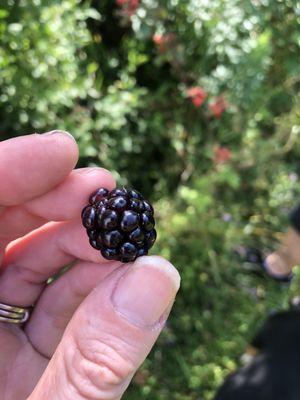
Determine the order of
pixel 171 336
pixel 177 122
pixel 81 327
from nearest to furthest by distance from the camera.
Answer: pixel 81 327 → pixel 171 336 → pixel 177 122

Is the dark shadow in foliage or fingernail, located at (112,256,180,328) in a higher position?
fingernail, located at (112,256,180,328)

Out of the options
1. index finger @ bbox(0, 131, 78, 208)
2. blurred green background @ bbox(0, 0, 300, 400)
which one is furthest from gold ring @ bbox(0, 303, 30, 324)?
blurred green background @ bbox(0, 0, 300, 400)

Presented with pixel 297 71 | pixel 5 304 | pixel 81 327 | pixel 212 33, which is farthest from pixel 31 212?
pixel 297 71

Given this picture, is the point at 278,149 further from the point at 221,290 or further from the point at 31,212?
the point at 31,212

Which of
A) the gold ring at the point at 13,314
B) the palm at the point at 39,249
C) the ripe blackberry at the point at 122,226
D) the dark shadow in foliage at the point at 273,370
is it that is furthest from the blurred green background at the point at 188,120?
the ripe blackberry at the point at 122,226

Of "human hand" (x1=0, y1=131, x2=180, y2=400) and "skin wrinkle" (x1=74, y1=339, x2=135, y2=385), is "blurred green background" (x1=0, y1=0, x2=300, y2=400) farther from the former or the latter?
"skin wrinkle" (x1=74, y1=339, x2=135, y2=385)

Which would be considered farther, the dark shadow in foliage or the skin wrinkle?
the dark shadow in foliage

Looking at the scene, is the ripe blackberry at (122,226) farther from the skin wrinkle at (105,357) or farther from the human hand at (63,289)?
the skin wrinkle at (105,357)
